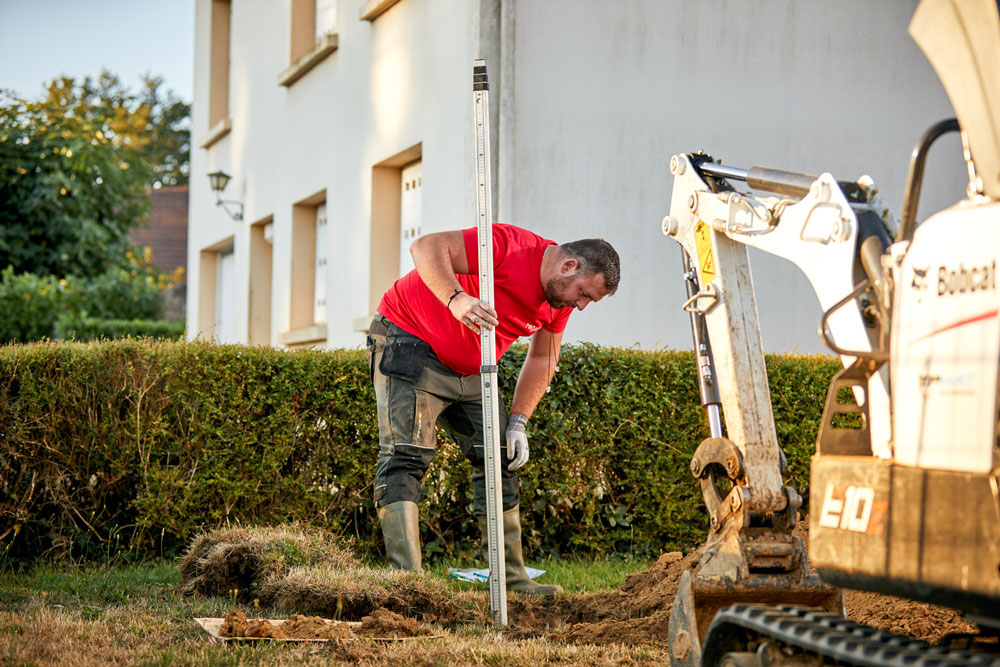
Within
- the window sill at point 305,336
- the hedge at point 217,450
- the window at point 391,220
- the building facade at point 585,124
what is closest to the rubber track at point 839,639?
the hedge at point 217,450

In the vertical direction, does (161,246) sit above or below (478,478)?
→ above

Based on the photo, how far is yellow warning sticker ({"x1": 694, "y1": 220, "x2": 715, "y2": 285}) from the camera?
4.28 m

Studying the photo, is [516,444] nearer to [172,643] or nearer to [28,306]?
[172,643]

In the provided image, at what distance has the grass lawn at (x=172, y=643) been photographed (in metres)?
4.20

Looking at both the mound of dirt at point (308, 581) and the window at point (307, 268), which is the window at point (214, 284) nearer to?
the window at point (307, 268)

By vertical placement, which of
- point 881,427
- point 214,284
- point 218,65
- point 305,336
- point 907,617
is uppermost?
point 218,65

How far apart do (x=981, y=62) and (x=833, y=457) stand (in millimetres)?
1090

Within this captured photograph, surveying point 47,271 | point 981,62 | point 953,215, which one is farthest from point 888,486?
point 47,271

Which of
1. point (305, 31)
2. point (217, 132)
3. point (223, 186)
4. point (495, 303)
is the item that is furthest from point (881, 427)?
point (217, 132)

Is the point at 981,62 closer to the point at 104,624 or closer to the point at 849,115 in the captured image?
the point at 104,624

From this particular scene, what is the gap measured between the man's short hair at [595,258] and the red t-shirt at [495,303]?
238 millimetres

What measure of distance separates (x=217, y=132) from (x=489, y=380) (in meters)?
12.0

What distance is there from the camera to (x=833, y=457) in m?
3.03

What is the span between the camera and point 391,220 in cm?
1102
